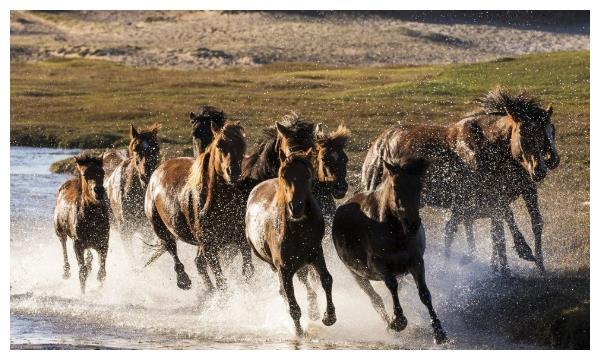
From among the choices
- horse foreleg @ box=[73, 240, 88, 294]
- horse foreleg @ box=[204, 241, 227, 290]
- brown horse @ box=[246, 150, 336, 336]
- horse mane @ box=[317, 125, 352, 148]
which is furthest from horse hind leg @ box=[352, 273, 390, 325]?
horse foreleg @ box=[73, 240, 88, 294]

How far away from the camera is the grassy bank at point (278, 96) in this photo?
84.5 ft

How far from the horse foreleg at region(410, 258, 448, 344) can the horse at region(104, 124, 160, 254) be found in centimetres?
521

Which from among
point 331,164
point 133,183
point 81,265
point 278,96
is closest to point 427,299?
point 331,164

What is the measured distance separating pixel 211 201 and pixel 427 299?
3.11 m

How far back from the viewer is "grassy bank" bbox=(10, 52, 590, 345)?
84.5 feet

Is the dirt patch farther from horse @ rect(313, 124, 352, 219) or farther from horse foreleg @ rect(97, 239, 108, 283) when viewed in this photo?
horse @ rect(313, 124, 352, 219)

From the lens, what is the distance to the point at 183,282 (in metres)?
13.6

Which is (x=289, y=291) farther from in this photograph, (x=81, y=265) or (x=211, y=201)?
(x=81, y=265)

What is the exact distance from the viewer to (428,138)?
14.7 metres

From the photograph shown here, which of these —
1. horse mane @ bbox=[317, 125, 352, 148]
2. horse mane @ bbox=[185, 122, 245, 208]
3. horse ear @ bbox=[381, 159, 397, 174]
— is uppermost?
horse ear @ bbox=[381, 159, 397, 174]

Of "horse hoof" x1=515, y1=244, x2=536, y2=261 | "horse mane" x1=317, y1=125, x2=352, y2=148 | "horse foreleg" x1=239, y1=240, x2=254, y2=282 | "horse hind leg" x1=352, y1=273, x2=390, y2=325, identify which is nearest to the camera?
"horse hind leg" x1=352, y1=273, x2=390, y2=325

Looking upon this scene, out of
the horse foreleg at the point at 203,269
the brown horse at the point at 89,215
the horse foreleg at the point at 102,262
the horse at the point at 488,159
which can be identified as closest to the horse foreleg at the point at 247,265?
the horse foreleg at the point at 203,269

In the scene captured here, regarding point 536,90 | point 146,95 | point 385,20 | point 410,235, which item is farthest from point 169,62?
point 410,235

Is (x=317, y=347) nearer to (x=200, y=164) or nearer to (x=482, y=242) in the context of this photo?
(x=200, y=164)
